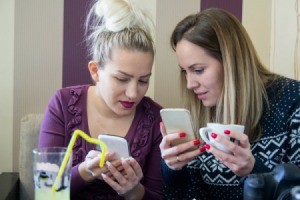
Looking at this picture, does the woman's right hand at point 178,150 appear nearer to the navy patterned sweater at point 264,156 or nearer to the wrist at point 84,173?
the navy patterned sweater at point 264,156

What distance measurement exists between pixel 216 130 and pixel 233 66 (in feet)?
1.23

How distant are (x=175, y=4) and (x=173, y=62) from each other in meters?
0.26

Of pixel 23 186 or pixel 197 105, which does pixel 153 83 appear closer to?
pixel 197 105

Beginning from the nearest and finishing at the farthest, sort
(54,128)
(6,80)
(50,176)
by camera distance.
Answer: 1. (50,176)
2. (54,128)
3. (6,80)

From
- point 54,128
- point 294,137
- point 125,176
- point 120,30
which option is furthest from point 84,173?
point 294,137

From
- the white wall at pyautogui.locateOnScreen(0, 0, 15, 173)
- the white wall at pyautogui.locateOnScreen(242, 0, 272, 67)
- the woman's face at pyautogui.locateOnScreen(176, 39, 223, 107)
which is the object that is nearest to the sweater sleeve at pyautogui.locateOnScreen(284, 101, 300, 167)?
the woman's face at pyautogui.locateOnScreen(176, 39, 223, 107)

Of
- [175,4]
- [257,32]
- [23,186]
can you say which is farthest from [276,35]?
[23,186]

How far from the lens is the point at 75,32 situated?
1.70 meters

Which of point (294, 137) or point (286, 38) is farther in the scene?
point (286, 38)

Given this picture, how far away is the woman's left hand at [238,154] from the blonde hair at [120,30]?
47 centimetres

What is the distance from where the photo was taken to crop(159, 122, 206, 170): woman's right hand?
1117 millimetres

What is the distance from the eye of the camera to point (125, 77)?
1.29 meters

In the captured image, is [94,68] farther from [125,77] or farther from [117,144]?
[117,144]

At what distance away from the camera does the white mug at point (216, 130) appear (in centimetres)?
95
